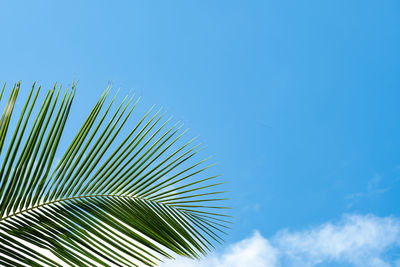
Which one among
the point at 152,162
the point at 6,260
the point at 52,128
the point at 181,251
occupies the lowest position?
the point at 6,260

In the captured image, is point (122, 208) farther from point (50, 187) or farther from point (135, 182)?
point (50, 187)

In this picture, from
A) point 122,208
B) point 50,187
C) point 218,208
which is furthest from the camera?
point 218,208

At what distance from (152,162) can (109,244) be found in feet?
1.46

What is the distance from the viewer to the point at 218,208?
7.61 ft

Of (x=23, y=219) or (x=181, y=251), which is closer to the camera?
(x=23, y=219)

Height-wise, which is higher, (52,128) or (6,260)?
(52,128)

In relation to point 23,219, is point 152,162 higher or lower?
higher

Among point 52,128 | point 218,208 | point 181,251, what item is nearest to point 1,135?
point 52,128

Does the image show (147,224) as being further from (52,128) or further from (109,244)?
(52,128)

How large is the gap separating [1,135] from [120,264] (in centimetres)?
71

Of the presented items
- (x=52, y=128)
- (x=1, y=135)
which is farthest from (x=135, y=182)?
(x=1, y=135)

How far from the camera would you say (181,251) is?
6.61 ft

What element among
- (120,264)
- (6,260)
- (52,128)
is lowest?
(6,260)

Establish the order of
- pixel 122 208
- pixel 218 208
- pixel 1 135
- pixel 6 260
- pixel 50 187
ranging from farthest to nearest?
pixel 218 208, pixel 122 208, pixel 50 187, pixel 1 135, pixel 6 260
